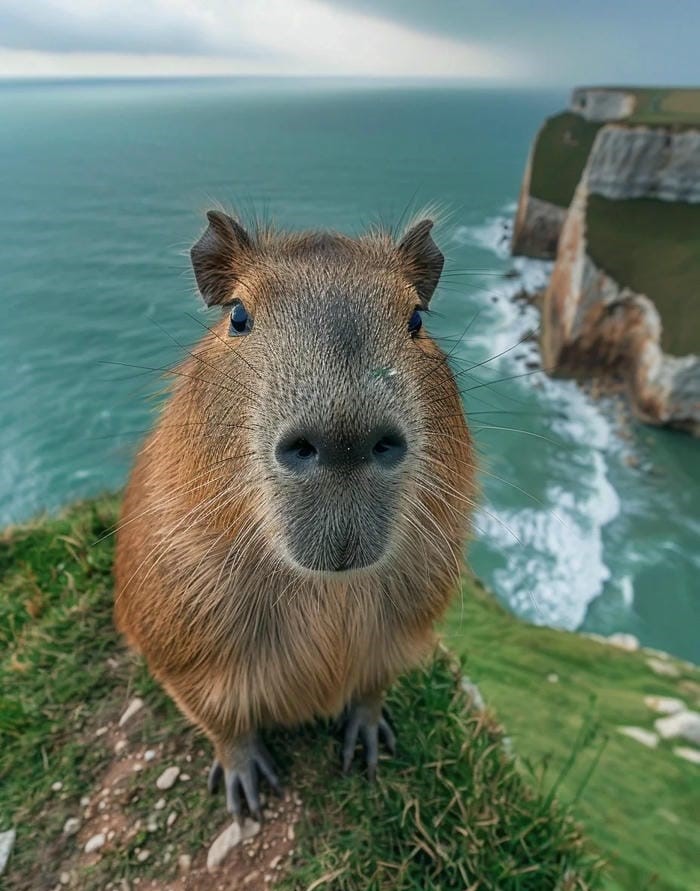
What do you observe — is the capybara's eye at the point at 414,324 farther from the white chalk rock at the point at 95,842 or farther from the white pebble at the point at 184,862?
the white chalk rock at the point at 95,842

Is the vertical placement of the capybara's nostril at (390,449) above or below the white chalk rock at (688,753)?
above

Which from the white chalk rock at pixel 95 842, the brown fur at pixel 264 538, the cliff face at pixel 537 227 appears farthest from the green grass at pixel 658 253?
the white chalk rock at pixel 95 842

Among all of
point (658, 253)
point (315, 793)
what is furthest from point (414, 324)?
point (658, 253)

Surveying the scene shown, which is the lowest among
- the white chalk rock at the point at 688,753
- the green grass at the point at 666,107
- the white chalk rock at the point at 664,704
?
the white chalk rock at the point at 664,704

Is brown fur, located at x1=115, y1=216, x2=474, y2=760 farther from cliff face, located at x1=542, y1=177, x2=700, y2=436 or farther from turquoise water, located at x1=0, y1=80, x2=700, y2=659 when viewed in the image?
cliff face, located at x1=542, y1=177, x2=700, y2=436

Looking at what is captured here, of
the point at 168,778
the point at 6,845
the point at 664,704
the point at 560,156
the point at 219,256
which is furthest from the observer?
the point at 560,156

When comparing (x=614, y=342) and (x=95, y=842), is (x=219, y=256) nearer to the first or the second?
(x=95, y=842)

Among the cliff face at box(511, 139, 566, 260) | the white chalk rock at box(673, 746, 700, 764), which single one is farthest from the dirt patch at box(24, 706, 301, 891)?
the cliff face at box(511, 139, 566, 260)

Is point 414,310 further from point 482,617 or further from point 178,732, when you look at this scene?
point 482,617
